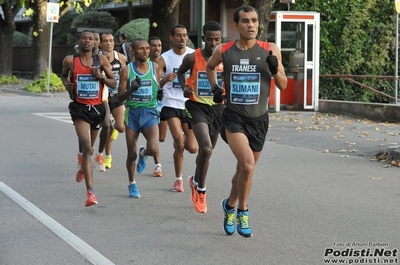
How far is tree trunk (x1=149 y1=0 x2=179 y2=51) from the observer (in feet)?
66.1

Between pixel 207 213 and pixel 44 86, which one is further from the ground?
pixel 44 86

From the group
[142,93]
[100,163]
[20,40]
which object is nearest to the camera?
[142,93]

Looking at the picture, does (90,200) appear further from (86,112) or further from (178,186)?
(178,186)

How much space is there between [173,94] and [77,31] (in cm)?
2967

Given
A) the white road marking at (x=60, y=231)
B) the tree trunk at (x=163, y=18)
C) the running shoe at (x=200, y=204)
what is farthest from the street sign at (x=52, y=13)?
the running shoe at (x=200, y=204)

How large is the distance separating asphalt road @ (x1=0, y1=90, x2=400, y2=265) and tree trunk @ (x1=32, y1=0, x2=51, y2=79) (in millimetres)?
19970

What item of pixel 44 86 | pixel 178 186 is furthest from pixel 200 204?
pixel 44 86

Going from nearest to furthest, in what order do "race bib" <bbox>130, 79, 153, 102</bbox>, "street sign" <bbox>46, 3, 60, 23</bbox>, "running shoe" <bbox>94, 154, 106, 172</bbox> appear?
"race bib" <bbox>130, 79, 153, 102</bbox>
"running shoe" <bbox>94, 154, 106, 172</bbox>
"street sign" <bbox>46, 3, 60, 23</bbox>

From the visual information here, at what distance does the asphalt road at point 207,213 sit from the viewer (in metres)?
6.45

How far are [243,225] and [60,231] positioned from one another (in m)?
1.71

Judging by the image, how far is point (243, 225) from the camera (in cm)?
692

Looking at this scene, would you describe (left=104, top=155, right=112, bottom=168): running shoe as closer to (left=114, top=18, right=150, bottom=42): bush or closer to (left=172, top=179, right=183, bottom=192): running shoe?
(left=172, top=179, right=183, bottom=192): running shoe

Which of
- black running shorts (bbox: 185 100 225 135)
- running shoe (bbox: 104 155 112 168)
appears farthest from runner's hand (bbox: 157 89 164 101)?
running shoe (bbox: 104 155 112 168)

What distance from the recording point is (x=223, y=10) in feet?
98.5
